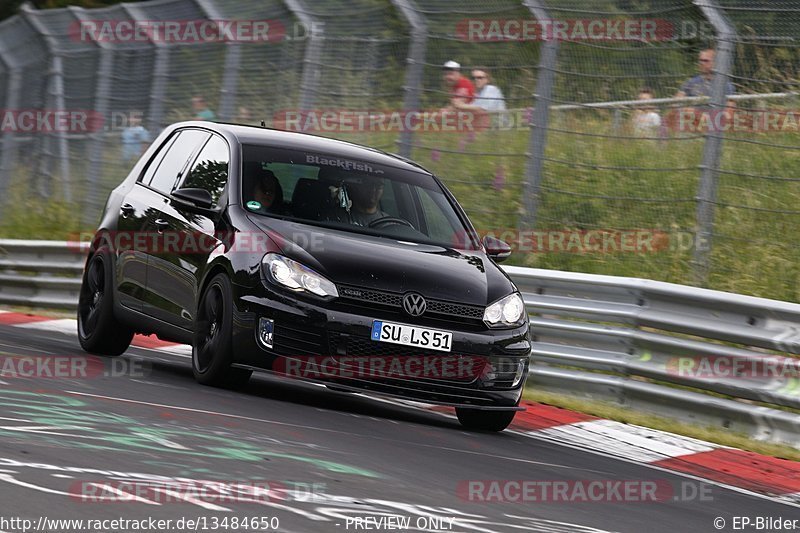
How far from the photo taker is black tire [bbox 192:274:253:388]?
28.5ft

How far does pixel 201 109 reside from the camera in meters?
17.7

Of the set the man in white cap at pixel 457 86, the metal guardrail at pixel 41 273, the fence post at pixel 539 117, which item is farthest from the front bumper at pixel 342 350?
the metal guardrail at pixel 41 273

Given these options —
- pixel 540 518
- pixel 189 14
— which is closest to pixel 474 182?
pixel 189 14

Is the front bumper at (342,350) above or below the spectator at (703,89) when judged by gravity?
below

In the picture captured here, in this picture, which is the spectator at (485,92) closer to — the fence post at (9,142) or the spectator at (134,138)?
the spectator at (134,138)

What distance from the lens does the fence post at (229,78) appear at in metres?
17.0

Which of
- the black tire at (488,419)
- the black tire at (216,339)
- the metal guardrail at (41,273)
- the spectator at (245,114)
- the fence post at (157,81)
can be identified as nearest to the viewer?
the black tire at (216,339)

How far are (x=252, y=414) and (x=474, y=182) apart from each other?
6.56m

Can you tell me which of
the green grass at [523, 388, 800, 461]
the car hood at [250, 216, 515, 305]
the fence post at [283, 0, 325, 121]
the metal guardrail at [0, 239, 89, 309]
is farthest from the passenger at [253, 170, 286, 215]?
the metal guardrail at [0, 239, 89, 309]

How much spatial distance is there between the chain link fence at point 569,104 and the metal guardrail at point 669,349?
127 cm

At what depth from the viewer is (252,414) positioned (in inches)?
314

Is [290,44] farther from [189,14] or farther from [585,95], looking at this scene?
[585,95]

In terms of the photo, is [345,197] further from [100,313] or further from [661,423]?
[661,423]

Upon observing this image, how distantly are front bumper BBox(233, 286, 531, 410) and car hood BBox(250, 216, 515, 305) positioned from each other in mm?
177
